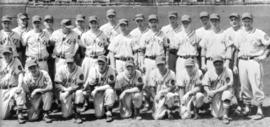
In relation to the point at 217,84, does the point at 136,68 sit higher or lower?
higher

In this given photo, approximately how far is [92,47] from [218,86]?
2.84 metres

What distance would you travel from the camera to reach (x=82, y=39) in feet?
29.0

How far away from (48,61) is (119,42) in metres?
1.74

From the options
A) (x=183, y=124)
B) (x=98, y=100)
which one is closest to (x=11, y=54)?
(x=98, y=100)

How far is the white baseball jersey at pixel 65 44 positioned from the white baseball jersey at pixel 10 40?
863 mm

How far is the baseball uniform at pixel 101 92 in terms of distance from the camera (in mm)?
8195

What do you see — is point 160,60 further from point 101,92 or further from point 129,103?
point 101,92

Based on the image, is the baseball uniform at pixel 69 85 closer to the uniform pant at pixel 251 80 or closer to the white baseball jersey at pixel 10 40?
the white baseball jersey at pixel 10 40

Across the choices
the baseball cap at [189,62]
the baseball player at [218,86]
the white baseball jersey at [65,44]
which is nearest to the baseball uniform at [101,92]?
the white baseball jersey at [65,44]

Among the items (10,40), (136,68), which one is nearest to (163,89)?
(136,68)

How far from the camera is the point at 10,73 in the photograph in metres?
8.40

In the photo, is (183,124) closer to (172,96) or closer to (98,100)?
A: (172,96)

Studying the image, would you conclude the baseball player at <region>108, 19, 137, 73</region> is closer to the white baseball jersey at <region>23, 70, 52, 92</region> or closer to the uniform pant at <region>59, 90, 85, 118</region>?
the uniform pant at <region>59, 90, 85, 118</region>

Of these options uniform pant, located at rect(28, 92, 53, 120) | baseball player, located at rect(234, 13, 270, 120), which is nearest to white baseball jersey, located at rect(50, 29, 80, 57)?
uniform pant, located at rect(28, 92, 53, 120)
